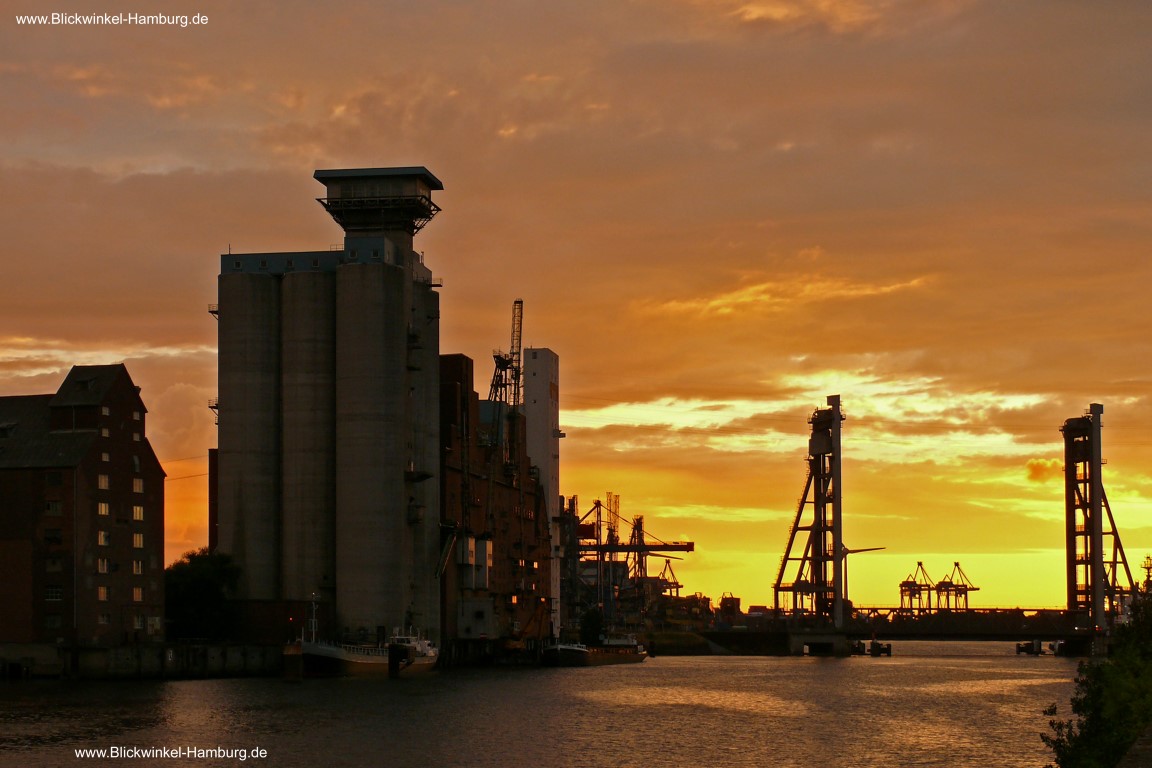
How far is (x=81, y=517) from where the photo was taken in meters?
134

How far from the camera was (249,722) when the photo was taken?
9538cm

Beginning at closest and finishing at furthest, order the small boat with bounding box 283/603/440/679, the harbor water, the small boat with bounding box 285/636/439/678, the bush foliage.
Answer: the bush foliage < the harbor water < the small boat with bounding box 285/636/439/678 < the small boat with bounding box 283/603/440/679

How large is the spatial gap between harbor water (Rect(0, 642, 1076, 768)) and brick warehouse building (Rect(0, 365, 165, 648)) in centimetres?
765

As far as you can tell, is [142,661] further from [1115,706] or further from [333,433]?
[1115,706]

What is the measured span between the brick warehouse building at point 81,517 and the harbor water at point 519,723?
25.1ft

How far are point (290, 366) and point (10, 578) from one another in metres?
40.7

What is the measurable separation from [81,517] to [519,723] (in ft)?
171

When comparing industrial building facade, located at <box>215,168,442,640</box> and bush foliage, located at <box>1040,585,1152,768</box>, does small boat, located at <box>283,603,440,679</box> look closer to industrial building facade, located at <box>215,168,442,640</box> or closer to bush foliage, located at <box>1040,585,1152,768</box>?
industrial building facade, located at <box>215,168,442,640</box>

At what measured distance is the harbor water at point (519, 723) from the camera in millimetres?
79625

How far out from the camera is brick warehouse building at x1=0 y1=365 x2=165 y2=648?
13250 cm

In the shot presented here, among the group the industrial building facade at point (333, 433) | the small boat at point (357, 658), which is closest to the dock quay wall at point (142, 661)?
the small boat at point (357, 658)

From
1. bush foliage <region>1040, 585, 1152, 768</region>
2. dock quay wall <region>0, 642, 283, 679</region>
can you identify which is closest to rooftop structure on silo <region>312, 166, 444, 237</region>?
dock quay wall <region>0, 642, 283, 679</region>

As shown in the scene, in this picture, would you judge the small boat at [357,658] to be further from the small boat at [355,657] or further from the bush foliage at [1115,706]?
the bush foliage at [1115,706]

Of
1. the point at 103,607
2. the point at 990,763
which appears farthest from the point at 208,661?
the point at 990,763
